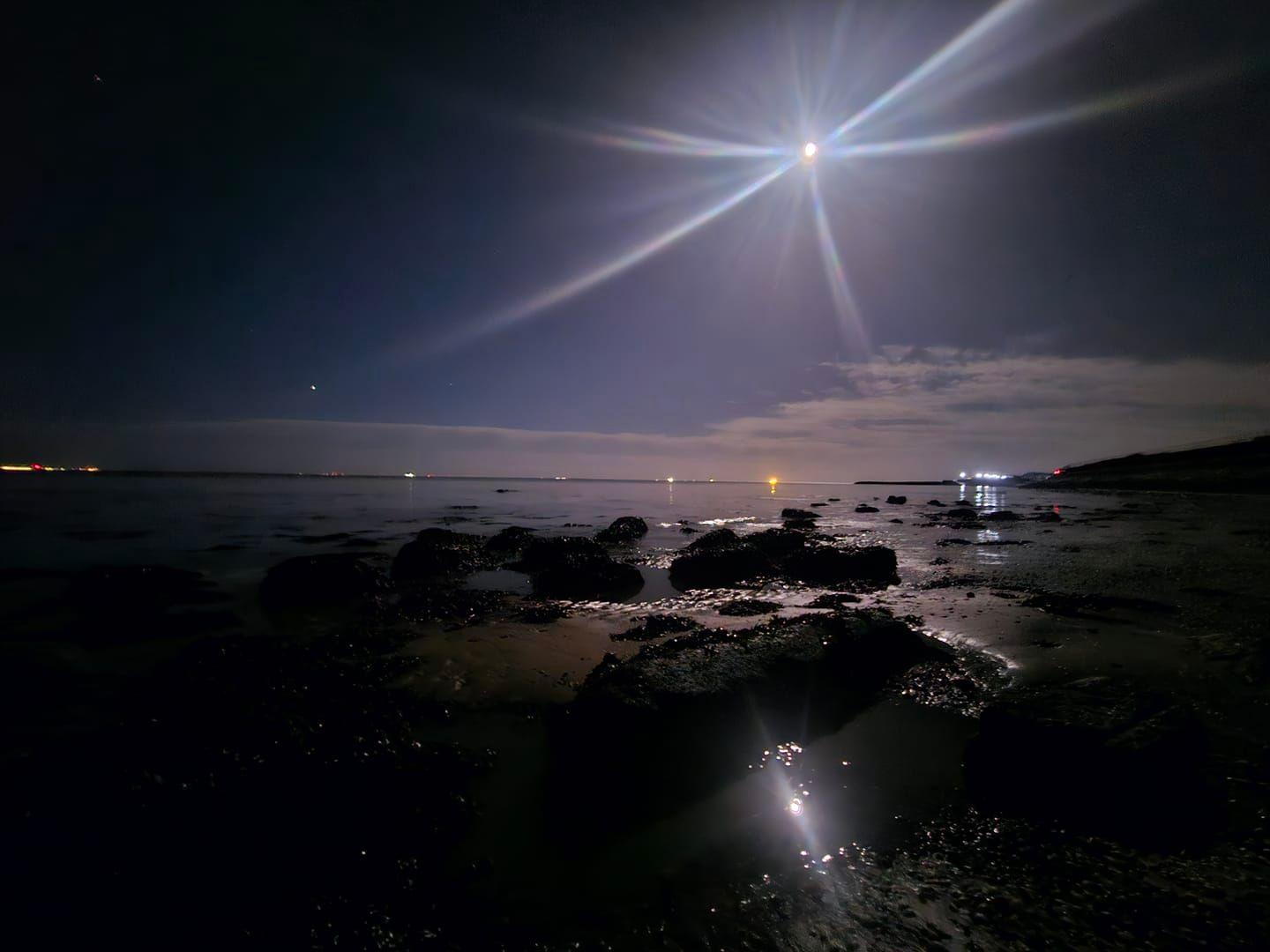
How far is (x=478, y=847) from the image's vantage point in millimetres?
3316

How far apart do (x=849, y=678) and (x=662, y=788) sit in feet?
9.77

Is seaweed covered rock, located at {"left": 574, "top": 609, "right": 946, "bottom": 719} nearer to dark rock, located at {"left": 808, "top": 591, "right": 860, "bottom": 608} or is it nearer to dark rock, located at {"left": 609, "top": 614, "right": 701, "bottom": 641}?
dark rock, located at {"left": 609, "top": 614, "right": 701, "bottom": 641}

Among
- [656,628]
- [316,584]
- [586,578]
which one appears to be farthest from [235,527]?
[656,628]

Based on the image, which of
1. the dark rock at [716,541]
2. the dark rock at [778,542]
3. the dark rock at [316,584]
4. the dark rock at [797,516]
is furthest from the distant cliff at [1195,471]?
the dark rock at [316,584]

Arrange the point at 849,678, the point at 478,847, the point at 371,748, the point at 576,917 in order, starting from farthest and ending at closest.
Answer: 1. the point at 849,678
2. the point at 371,748
3. the point at 478,847
4. the point at 576,917

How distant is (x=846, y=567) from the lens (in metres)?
12.5

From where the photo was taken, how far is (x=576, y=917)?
9.00 ft

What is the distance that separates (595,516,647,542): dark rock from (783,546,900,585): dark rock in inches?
367

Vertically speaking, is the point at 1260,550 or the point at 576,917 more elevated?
the point at 1260,550

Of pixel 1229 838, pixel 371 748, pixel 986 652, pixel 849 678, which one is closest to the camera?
pixel 1229 838

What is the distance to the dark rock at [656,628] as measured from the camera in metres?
8.00

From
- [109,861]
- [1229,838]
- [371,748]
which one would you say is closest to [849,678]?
[1229,838]

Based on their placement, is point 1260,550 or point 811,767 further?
point 1260,550

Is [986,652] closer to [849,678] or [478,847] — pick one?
[849,678]
